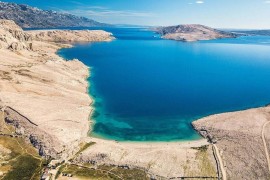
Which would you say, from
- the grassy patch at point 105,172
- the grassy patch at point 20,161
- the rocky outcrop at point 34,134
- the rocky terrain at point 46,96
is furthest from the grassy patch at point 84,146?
the grassy patch at point 20,161

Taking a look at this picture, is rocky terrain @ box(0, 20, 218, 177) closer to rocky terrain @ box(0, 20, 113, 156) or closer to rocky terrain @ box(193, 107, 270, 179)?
rocky terrain @ box(0, 20, 113, 156)

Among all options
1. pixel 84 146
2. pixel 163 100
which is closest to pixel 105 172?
pixel 84 146

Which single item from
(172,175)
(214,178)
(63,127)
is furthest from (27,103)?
(214,178)

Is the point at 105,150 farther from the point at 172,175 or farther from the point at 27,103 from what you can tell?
the point at 27,103

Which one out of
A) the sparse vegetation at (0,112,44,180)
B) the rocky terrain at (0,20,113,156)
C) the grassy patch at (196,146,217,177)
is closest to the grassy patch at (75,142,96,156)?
the rocky terrain at (0,20,113,156)

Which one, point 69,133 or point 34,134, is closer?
point 34,134

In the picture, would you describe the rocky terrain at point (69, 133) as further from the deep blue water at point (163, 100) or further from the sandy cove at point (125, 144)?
the deep blue water at point (163, 100)

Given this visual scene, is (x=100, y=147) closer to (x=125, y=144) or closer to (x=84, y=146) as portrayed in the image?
(x=84, y=146)
